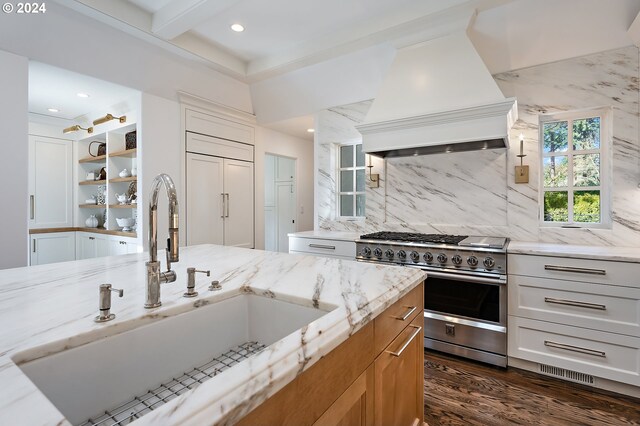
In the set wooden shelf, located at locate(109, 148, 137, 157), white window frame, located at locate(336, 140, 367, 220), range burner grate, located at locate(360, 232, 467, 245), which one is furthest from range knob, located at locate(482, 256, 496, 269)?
wooden shelf, located at locate(109, 148, 137, 157)

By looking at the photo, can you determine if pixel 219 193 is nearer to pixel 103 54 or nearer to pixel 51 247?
pixel 103 54

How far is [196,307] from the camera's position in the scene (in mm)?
1050

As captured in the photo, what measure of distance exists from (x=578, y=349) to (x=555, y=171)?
152cm

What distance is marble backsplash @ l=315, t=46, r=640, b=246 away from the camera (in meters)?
2.52

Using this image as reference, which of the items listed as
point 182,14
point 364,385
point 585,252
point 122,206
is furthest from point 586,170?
point 122,206

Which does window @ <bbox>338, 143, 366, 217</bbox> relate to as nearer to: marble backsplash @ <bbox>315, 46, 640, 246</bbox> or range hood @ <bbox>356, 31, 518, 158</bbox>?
marble backsplash @ <bbox>315, 46, 640, 246</bbox>

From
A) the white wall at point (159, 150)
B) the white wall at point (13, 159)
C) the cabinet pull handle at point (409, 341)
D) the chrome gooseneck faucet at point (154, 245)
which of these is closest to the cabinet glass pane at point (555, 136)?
the cabinet pull handle at point (409, 341)

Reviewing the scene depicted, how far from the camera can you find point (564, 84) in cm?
272

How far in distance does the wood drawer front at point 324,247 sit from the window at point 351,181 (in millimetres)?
780

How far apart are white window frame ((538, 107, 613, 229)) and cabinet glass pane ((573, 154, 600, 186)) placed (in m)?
0.03

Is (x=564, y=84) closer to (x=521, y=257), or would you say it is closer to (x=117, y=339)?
(x=521, y=257)

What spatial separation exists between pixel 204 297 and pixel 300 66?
3.16 metres

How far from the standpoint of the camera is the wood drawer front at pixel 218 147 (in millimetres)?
3867

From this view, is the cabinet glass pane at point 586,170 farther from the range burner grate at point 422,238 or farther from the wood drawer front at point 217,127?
the wood drawer front at point 217,127
